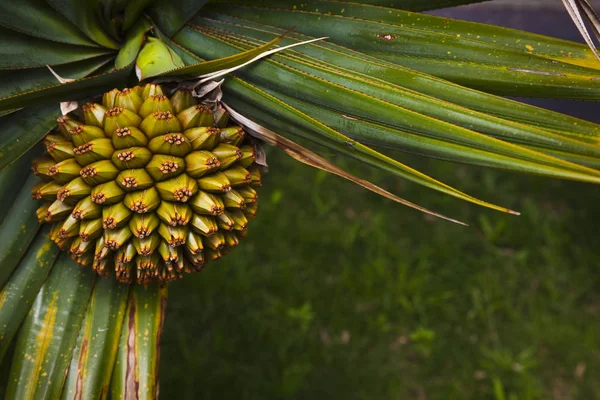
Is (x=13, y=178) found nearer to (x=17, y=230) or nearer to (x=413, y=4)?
(x=17, y=230)

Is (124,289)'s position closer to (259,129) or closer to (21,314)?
(21,314)

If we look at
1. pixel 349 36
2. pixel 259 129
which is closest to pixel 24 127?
pixel 259 129

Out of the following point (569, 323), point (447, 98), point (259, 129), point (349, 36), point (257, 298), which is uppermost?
point (257, 298)

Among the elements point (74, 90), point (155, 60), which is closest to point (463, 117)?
point (155, 60)

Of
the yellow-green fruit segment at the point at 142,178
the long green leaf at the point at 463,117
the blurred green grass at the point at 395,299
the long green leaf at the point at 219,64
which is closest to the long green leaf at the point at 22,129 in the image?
the yellow-green fruit segment at the point at 142,178

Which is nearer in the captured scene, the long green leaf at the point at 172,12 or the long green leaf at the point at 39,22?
the long green leaf at the point at 39,22

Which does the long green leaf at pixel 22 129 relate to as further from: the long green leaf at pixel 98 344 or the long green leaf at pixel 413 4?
the long green leaf at pixel 413 4

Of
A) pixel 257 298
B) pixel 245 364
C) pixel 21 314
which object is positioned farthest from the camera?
pixel 257 298

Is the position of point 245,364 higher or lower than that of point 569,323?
higher
